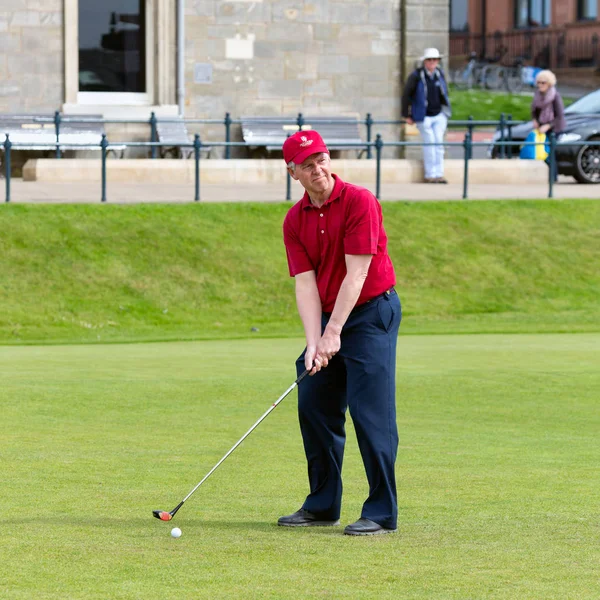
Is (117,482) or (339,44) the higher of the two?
(339,44)

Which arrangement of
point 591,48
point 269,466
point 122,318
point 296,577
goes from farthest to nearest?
point 591,48 < point 122,318 < point 269,466 < point 296,577

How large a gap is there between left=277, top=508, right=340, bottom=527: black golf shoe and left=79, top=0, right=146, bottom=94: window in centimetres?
2107

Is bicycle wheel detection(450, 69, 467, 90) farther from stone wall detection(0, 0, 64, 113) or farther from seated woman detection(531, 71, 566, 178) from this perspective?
seated woman detection(531, 71, 566, 178)

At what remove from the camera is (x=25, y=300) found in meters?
16.2

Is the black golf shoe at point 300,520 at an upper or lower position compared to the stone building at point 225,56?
lower

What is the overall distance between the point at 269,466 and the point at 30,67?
18980mm

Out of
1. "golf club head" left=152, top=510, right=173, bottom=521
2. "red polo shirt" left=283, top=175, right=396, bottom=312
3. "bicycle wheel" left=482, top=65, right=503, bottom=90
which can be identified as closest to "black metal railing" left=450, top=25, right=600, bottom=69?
"bicycle wheel" left=482, top=65, right=503, bottom=90

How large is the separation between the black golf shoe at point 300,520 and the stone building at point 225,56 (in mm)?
20234

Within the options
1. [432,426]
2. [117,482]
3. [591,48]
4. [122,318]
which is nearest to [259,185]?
[122,318]

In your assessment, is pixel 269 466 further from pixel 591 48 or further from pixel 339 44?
pixel 591 48

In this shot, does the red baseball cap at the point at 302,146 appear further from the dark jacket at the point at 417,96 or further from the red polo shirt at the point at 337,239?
the dark jacket at the point at 417,96

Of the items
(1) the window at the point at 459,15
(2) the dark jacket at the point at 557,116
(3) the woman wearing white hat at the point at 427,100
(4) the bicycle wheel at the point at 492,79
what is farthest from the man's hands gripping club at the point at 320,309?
(1) the window at the point at 459,15

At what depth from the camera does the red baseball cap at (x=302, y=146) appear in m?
6.13

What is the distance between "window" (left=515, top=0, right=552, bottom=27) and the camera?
62094 millimetres
